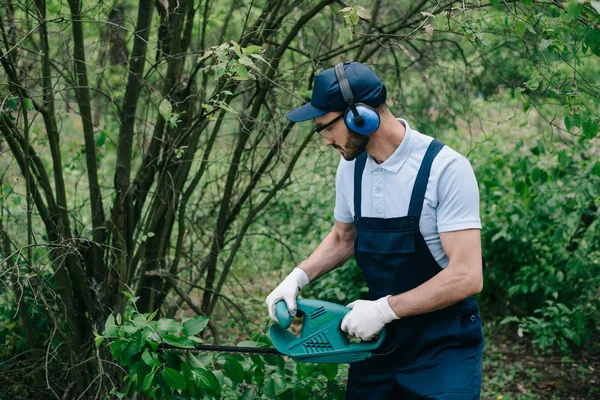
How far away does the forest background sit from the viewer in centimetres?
298

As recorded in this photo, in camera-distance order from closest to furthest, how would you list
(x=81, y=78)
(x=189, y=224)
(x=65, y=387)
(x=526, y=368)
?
1. (x=81, y=78)
2. (x=65, y=387)
3. (x=189, y=224)
4. (x=526, y=368)

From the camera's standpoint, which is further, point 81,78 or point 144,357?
point 81,78

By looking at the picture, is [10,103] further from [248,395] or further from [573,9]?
[573,9]

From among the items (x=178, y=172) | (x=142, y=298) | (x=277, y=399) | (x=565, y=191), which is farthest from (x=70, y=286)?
(x=565, y=191)

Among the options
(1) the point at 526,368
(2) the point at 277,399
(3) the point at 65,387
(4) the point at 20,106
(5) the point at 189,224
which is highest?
(4) the point at 20,106

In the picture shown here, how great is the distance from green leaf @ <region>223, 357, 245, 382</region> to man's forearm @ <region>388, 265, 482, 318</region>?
2.85 ft

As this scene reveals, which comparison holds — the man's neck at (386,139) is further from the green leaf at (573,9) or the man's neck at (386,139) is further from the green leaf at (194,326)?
the green leaf at (194,326)

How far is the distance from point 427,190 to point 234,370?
119 centimetres

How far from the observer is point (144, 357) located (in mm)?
2646

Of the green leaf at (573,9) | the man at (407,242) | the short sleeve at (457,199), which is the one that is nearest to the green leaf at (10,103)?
the man at (407,242)

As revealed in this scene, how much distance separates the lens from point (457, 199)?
7.93 feet

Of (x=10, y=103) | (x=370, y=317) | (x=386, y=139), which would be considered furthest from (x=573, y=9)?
(x=10, y=103)

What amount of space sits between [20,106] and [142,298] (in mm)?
1334

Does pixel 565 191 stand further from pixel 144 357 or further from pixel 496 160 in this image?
pixel 144 357
